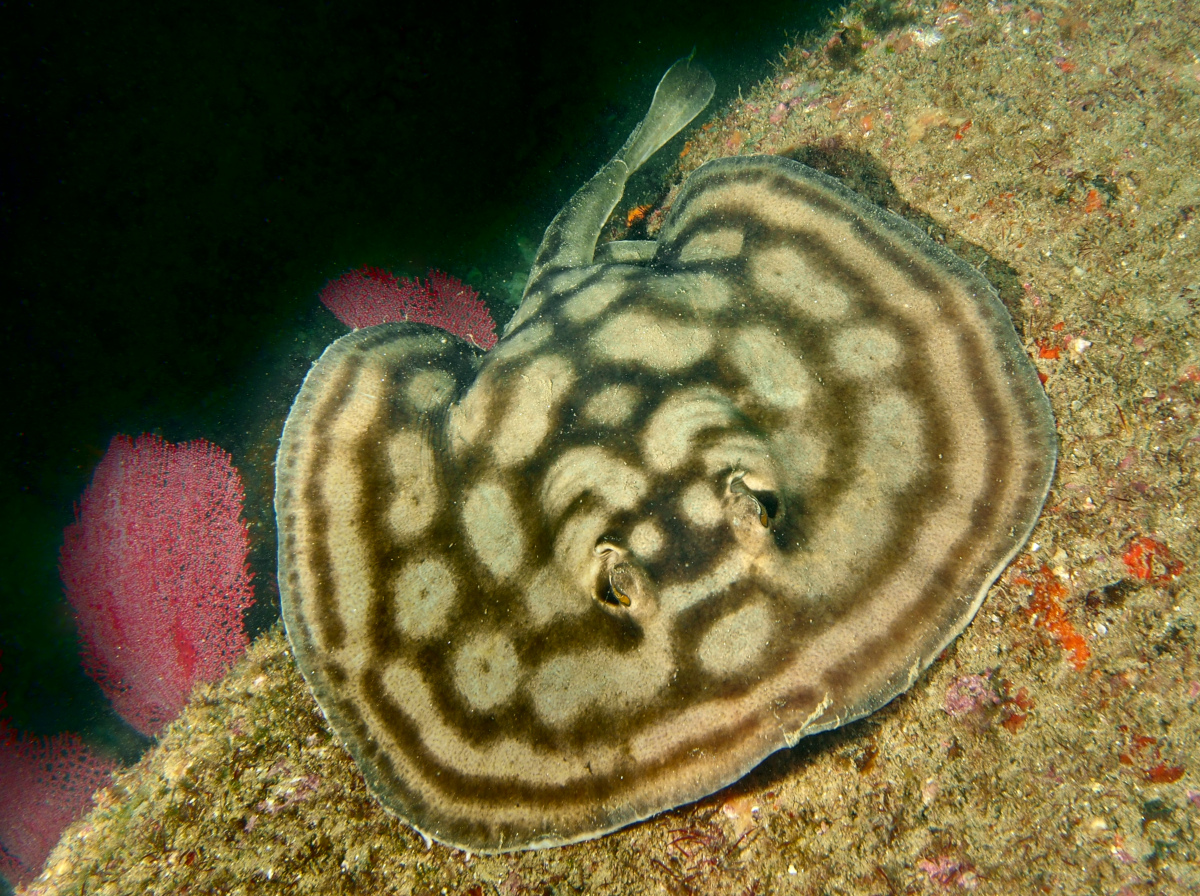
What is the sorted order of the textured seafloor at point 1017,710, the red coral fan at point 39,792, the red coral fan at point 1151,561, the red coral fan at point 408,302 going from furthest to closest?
the red coral fan at point 408,302
the red coral fan at point 39,792
the red coral fan at point 1151,561
the textured seafloor at point 1017,710

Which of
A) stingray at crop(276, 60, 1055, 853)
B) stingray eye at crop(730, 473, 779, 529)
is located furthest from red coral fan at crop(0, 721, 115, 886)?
stingray eye at crop(730, 473, 779, 529)

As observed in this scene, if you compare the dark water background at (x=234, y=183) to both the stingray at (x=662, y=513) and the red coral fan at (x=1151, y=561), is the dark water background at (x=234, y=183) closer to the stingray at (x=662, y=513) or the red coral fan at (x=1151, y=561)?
the stingray at (x=662, y=513)

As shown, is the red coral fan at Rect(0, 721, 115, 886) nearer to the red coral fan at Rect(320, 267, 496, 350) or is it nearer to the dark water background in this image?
the dark water background

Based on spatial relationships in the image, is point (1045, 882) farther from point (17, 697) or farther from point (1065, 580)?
point (17, 697)

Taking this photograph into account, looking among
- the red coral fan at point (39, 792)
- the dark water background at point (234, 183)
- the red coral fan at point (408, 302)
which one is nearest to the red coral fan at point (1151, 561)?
the dark water background at point (234, 183)

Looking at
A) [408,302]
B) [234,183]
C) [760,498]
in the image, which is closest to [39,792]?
[408,302]

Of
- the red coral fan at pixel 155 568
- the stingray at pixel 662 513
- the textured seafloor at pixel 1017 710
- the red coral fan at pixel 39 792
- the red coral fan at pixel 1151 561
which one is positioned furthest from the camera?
the red coral fan at pixel 39 792
